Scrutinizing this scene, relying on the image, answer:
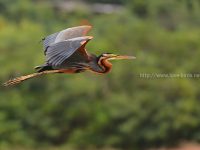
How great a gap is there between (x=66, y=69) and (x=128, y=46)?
14.0 meters

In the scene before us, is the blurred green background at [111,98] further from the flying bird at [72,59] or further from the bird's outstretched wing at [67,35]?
the flying bird at [72,59]

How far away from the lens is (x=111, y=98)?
65.5ft

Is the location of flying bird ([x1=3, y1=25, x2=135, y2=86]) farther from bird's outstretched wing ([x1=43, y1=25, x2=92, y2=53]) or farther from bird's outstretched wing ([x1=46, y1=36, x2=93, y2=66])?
bird's outstretched wing ([x1=43, y1=25, x2=92, y2=53])

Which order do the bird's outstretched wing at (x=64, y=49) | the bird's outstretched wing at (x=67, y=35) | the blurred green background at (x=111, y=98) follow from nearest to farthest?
the bird's outstretched wing at (x=64, y=49) → the bird's outstretched wing at (x=67, y=35) → the blurred green background at (x=111, y=98)

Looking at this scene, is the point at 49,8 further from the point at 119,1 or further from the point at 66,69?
the point at 66,69

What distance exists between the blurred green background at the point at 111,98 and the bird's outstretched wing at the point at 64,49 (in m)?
12.1

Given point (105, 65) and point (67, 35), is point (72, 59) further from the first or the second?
point (67, 35)

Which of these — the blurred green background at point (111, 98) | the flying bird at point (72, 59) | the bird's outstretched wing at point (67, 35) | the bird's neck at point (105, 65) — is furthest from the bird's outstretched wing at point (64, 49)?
the blurred green background at point (111, 98)

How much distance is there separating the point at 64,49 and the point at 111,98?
546 inches

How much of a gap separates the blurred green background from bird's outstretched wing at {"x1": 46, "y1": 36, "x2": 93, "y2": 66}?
39.7 ft

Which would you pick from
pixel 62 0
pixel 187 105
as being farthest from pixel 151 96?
pixel 62 0

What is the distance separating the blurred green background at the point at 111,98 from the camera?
19.2 metres

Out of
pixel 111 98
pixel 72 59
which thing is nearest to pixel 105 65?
pixel 72 59

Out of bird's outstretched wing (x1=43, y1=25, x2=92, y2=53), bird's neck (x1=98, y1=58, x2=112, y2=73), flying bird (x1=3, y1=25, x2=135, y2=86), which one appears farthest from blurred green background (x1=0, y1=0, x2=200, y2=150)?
bird's neck (x1=98, y1=58, x2=112, y2=73)
